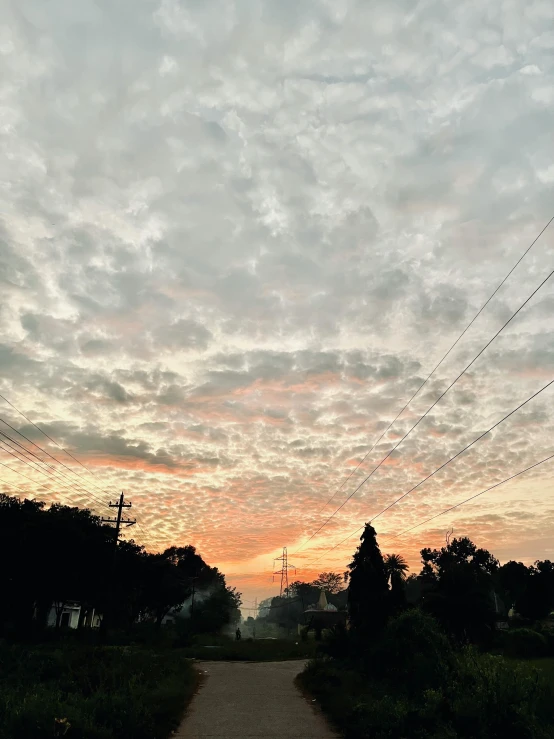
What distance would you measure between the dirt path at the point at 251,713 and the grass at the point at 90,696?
0.73 meters

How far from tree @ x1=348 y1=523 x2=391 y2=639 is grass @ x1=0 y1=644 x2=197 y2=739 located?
16256 mm

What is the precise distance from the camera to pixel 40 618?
57062mm

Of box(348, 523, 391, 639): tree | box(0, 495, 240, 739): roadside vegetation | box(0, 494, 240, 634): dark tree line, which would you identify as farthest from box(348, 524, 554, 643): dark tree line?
box(0, 494, 240, 634): dark tree line

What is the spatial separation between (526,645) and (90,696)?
133 feet

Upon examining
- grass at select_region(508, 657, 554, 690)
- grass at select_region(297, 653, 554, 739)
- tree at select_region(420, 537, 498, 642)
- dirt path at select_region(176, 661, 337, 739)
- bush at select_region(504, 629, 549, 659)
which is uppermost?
tree at select_region(420, 537, 498, 642)

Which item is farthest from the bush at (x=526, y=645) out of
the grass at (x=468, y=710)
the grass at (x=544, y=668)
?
the grass at (x=468, y=710)

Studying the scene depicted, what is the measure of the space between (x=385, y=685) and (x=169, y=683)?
830cm

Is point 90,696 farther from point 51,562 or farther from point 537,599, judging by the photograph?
point 537,599

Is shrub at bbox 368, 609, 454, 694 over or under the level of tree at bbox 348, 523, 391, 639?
under

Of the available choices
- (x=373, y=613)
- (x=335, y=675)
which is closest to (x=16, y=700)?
(x=335, y=675)

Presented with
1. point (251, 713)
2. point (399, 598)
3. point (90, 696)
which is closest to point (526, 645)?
point (399, 598)

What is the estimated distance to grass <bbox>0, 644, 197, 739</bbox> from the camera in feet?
38.7

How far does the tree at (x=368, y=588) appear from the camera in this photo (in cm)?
3869

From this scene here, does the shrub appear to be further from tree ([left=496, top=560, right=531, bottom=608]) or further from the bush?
tree ([left=496, top=560, right=531, bottom=608])
